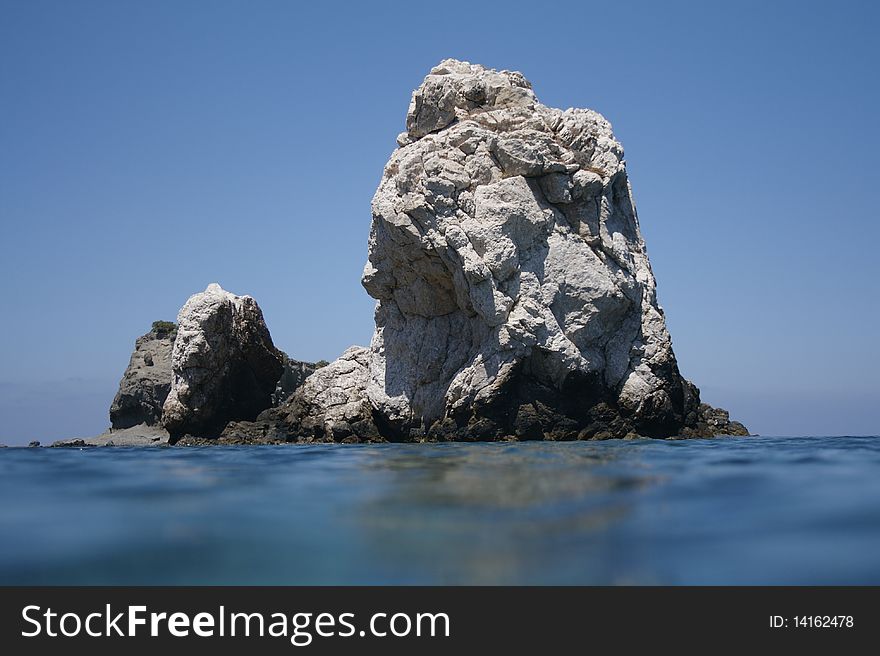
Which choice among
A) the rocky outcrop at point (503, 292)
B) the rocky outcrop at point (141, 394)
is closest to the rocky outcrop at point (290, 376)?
the rocky outcrop at point (141, 394)

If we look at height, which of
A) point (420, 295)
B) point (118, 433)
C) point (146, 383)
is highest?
point (420, 295)

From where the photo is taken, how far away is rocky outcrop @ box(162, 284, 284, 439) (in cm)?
3659

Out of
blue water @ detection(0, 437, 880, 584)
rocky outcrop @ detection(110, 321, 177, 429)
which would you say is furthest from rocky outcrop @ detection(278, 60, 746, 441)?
blue water @ detection(0, 437, 880, 584)

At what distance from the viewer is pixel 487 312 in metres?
31.3

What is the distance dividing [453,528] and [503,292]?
2467 cm

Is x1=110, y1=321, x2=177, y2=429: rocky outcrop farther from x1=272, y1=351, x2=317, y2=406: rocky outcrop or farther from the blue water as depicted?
the blue water

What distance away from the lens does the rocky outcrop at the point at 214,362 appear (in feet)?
→ 120

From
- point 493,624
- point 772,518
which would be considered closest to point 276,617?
point 493,624

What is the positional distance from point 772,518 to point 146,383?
43025mm

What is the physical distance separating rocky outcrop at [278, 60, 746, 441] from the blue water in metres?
18.6

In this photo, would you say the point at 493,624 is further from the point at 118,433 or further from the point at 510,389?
the point at 118,433

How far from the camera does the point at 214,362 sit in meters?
37.2

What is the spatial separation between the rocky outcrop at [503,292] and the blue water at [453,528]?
1859cm

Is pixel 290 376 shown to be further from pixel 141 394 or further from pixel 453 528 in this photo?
pixel 453 528
